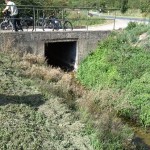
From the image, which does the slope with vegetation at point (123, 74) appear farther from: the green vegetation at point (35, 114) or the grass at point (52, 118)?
the green vegetation at point (35, 114)

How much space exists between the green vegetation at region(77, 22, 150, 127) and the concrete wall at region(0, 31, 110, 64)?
1.77ft

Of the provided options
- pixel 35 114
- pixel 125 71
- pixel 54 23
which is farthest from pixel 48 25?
pixel 35 114

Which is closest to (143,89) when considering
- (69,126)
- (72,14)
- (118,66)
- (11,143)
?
(118,66)

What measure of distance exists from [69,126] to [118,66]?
364 inches

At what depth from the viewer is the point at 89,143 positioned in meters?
11.1

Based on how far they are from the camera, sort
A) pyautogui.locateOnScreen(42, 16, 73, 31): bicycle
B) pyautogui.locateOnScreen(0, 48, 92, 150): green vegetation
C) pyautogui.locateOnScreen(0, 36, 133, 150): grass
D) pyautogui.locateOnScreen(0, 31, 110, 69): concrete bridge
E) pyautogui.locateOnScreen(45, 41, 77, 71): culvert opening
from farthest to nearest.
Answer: pyautogui.locateOnScreen(45, 41, 77, 71): culvert opening < pyautogui.locateOnScreen(42, 16, 73, 31): bicycle < pyautogui.locateOnScreen(0, 31, 110, 69): concrete bridge < pyautogui.locateOnScreen(0, 36, 133, 150): grass < pyautogui.locateOnScreen(0, 48, 92, 150): green vegetation

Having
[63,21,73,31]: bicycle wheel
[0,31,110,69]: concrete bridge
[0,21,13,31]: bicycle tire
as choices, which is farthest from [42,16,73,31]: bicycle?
[0,21,13,31]: bicycle tire

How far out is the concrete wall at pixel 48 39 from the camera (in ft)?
67.9

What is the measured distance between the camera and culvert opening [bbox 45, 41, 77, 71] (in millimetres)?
25078

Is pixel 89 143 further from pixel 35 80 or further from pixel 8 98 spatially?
pixel 35 80

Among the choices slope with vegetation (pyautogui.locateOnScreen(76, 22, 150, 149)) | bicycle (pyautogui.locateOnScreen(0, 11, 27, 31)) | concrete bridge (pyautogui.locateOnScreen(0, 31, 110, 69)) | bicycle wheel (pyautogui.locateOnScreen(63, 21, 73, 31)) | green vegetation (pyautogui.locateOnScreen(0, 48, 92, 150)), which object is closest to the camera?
green vegetation (pyautogui.locateOnScreen(0, 48, 92, 150))

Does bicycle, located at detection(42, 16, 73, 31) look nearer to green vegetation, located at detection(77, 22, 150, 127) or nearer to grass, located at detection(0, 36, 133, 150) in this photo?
green vegetation, located at detection(77, 22, 150, 127)

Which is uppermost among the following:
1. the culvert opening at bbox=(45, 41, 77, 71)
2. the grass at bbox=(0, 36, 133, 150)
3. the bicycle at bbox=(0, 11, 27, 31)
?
the bicycle at bbox=(0, 11, 27, 31)

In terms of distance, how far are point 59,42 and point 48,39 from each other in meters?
2.47
